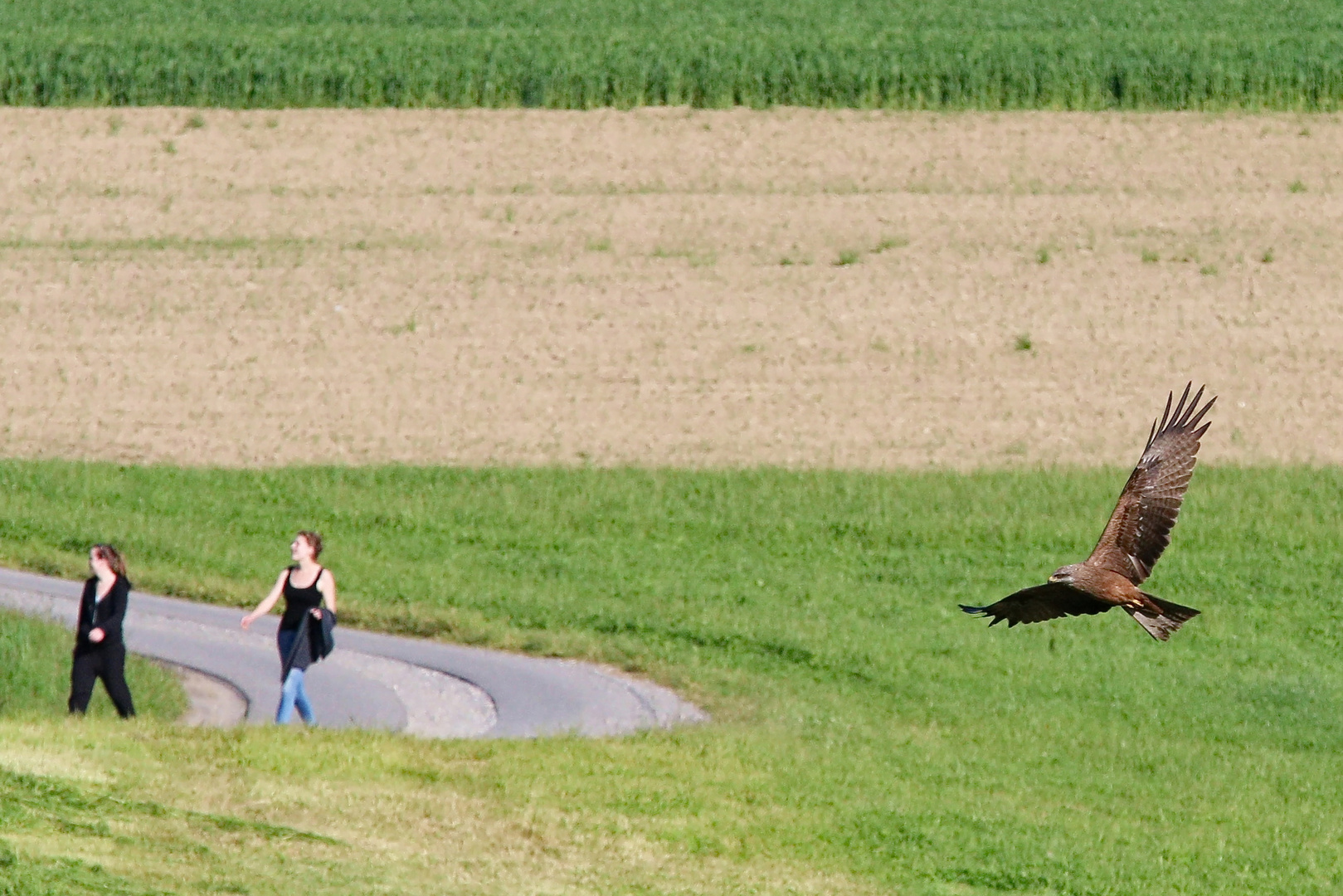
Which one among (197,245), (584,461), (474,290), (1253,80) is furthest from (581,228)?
(1253,80)

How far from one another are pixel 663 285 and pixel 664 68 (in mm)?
7593

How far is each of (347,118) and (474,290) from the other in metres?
6.93

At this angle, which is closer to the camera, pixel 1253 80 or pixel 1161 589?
pixel 1161 589

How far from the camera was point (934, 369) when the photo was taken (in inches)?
1100

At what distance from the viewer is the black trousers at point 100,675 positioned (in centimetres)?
1516

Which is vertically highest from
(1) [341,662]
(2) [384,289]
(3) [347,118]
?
(3) [347,118]

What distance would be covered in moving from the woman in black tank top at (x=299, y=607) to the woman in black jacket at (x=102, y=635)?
0.83 metres

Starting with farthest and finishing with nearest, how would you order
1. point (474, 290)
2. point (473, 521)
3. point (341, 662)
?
point (474, 290), point (473, 521), point (341, 662)

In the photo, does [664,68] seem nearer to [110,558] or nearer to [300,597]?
[300,597]

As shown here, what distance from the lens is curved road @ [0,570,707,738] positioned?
1756 cm

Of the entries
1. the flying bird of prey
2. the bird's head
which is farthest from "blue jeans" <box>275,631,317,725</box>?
the bird's head

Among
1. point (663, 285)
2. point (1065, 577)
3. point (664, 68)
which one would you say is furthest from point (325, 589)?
point (664, 68)

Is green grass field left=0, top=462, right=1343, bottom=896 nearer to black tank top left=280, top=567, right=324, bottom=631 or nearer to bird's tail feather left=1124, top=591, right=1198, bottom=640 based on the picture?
black tank top left=280, top=567, right=324, bottom=631

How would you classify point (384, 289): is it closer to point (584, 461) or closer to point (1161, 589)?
point (584, 461)
